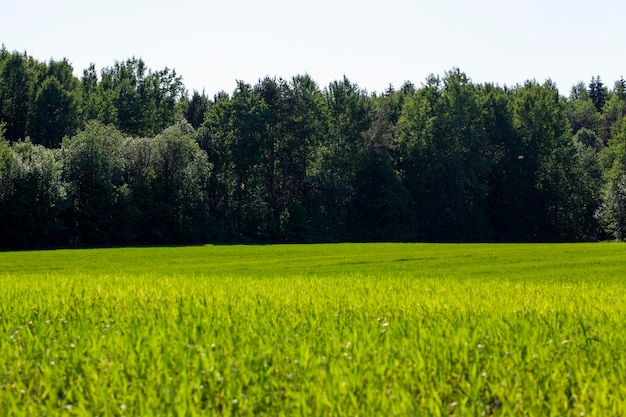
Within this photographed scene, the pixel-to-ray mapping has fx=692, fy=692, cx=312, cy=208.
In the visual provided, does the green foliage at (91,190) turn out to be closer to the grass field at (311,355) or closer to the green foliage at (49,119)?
the green foliage at (49,119)

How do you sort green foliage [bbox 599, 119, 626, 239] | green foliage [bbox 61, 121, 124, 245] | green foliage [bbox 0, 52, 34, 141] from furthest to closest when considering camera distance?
green foliage [bbox 0, 52, 34, 141] < green foliage [bbox 599, 119, 626, 239] < green foliage [bbox 61, 121, 124, 245]

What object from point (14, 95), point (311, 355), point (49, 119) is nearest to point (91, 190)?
point (49, 119)

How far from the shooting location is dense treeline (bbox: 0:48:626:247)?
74.8m

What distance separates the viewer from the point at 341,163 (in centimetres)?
8675

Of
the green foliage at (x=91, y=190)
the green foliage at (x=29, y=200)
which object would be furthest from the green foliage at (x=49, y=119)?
the green foliage at (x=29, y=200)

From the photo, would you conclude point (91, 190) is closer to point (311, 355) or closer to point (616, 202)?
point (616, 202)

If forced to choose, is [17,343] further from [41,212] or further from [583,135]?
[583,135]

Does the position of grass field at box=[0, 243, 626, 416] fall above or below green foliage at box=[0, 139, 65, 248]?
below

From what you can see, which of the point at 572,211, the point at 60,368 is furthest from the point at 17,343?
the point at 572,211

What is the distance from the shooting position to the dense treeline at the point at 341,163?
2945 inches

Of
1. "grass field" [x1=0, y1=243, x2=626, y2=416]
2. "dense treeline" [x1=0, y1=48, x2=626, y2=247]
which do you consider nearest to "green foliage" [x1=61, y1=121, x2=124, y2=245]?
"dense treeline" [x1=0, y1=48, x2=626, y2=247]

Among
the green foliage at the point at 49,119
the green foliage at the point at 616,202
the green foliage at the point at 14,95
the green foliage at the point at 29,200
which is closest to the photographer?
the green foliage at the point at 29,200

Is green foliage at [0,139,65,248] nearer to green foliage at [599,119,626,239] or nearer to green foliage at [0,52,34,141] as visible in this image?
green foliage at [0,52,34,141]

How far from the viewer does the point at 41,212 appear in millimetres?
A: 62781
